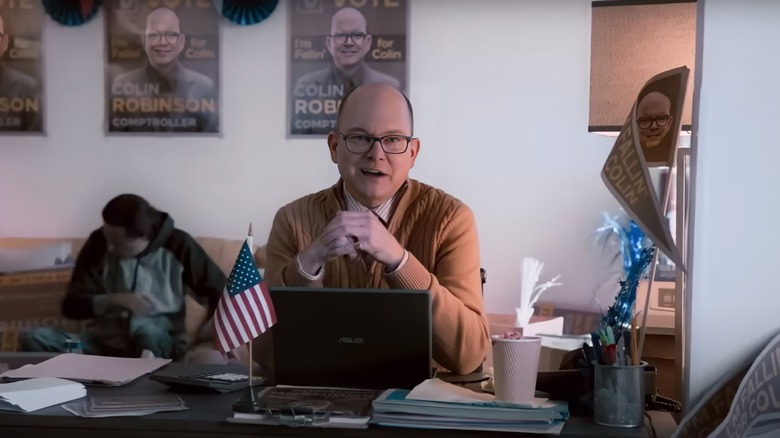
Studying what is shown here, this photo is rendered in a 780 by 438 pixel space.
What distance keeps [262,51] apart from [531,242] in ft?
4.57

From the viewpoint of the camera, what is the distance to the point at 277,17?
12.9 ft

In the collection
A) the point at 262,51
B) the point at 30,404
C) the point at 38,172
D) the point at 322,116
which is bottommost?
the point at 30,404

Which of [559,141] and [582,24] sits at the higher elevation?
[582,24]

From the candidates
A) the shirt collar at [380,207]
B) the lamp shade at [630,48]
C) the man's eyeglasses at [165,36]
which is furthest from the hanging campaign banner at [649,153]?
the man's eyeglasses at [165,36]

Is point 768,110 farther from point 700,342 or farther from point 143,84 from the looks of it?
point 143,84

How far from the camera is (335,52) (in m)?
3.92

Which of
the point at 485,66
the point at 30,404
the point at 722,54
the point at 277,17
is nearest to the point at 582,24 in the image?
the point at 485,66

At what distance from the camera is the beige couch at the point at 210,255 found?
12.6ft

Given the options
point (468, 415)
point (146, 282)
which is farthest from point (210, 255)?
point (468, 415)

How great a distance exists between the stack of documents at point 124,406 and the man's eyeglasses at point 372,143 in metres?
0.81

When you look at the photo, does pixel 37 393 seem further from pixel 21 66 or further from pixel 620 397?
pixel 21 66

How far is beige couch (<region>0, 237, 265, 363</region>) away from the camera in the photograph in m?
3.83

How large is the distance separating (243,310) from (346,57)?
2569mm

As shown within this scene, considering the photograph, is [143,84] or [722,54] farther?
[143,84]
